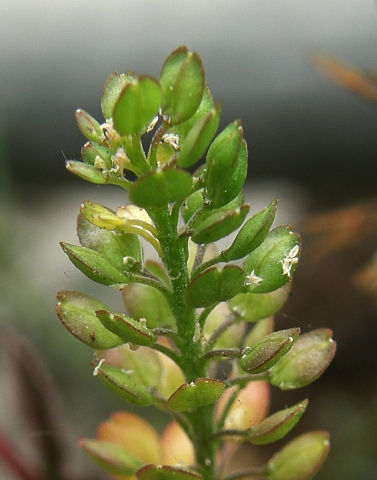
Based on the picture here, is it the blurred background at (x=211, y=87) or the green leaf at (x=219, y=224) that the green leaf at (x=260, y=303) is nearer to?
the green leaf at (x=219, y=224)

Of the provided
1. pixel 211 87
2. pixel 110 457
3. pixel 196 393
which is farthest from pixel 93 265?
pixel 211 87

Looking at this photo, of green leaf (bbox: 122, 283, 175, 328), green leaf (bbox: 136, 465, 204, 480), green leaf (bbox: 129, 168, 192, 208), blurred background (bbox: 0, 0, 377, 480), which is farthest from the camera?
blurred background (bbox: 0, 0, 377, 480)

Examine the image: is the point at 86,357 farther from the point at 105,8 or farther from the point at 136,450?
the point at 105,8

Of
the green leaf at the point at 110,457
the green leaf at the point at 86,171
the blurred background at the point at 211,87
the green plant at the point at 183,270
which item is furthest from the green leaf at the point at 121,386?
the blurred background at the point at 211,87

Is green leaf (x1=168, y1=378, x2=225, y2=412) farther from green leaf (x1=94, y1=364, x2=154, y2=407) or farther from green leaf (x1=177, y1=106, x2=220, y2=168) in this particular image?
green leaf (x1=177, y1=106, x2=220, y2=168)

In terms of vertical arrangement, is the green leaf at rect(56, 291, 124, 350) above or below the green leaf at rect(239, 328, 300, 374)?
below

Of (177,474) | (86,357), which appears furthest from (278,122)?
(177,474)

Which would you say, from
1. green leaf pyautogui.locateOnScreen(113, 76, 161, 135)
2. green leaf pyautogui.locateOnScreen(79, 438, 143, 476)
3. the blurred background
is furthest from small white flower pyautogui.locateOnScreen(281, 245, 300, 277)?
the blurred background
